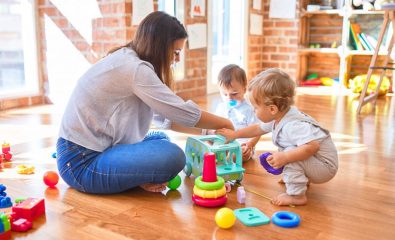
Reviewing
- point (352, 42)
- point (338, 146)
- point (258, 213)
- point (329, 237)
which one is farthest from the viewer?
point (352, 42)

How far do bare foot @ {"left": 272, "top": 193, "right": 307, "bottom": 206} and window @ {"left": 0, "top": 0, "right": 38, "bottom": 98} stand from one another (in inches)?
84.9

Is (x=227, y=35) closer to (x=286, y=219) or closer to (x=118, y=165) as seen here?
(x=118, y=165)

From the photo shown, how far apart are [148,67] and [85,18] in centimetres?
168

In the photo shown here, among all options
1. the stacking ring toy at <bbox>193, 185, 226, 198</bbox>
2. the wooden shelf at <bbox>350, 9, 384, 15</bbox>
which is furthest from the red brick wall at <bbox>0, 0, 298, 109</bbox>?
the stacking ring toy at <bbox>193, 185, 226, 198</bbox>

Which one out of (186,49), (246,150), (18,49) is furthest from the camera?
(186,49)

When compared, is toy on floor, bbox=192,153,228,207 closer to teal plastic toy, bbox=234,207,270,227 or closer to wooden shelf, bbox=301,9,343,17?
teal plastic toy, bbox=234,207,270,227

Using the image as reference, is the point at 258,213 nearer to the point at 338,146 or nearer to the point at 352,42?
the point at 338,146

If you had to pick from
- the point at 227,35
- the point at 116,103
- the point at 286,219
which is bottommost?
the point at 286,219

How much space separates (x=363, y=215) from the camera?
126cm

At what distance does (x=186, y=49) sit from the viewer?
10.6 feet

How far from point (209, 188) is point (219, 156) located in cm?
24

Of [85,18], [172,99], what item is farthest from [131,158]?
[85,18]

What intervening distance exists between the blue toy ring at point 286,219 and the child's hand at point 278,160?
15 centimetres

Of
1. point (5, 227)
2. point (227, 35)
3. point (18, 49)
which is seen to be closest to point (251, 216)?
point (5, 227)
